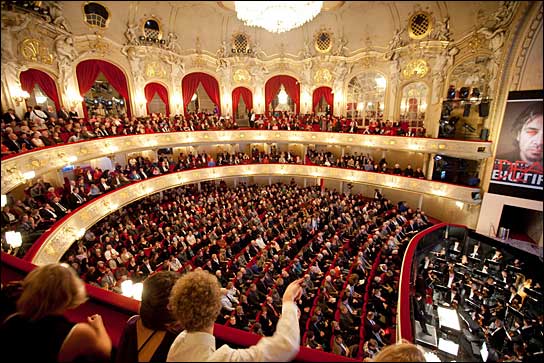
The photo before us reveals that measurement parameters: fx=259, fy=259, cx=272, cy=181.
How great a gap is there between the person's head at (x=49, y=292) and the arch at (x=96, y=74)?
46.8 ft

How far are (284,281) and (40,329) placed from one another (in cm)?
698

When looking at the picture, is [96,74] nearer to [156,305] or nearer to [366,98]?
[156,305]

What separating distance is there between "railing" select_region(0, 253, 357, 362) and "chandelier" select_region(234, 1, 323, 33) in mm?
2610

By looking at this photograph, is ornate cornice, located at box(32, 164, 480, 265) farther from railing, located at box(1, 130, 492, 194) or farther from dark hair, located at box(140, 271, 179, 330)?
dark hair, located at box(140, 271, 179, 330)

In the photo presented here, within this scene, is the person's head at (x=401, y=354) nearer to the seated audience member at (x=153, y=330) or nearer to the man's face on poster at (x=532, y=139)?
the seated audience member at (x=153, y=330)

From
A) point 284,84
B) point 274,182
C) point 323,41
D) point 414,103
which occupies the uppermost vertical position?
point 323,41

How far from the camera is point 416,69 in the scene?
1438 centimetres

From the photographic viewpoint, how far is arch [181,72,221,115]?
1709cm

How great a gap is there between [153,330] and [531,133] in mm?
2585

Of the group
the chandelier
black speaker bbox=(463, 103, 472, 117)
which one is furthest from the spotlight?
the chandelier

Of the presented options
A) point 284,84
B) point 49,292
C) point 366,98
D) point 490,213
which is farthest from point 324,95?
point 49,292

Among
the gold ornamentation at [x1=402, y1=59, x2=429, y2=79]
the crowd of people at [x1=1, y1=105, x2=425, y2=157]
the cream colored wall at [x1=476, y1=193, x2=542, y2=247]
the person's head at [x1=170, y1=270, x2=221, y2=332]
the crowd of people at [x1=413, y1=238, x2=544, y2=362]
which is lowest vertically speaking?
the crowd of people at [x1=413, y1=238, x2=544, y2=362]

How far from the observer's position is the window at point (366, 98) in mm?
16469

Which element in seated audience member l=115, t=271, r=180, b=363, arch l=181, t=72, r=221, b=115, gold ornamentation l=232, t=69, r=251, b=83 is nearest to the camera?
seated audience member l=115, t=271, r=180, b=363
